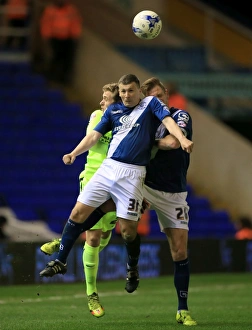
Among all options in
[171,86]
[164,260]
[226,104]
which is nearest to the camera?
[164,260]

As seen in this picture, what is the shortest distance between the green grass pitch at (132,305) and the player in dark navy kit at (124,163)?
0.92 metres

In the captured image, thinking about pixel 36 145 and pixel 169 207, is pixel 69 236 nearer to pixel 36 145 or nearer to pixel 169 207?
pixel 169 207

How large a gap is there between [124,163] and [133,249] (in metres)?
A: 1.02

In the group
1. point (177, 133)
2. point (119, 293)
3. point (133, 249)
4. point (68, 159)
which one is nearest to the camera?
point (177, 133)

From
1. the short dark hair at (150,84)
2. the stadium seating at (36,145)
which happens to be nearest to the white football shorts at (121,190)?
the short dark hair at (150,84)

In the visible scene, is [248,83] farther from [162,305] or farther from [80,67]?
[162,305]

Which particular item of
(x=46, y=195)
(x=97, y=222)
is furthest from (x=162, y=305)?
(x=46, y=195)

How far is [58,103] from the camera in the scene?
2161cm

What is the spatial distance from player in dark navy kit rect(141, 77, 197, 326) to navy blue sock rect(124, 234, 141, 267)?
0.31 m

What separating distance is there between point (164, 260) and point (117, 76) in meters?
5.42

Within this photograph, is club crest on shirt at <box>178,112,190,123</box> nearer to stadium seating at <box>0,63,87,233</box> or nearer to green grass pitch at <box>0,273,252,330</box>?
green grass pitch at <box>0,273,252,330</box>

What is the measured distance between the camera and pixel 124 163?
396 inches

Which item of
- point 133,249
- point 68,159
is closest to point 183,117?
point 68,159

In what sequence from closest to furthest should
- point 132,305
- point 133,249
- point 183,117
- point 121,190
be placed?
point 121,190, point 183,117, point 133,249, point 132,305
